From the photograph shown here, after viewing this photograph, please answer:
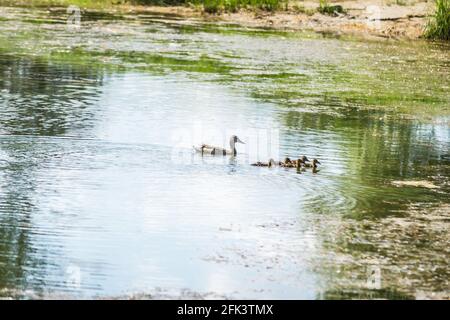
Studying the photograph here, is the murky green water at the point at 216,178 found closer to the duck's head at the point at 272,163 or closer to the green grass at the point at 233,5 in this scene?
the duck's head at the point at 272,163

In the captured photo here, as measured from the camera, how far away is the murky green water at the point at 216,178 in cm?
825

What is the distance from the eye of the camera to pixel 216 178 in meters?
11.6

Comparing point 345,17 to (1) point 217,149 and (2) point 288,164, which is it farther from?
(2) point 288,164

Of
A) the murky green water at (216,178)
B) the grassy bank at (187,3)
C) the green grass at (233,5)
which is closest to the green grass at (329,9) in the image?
the grassy bank at (187,3)

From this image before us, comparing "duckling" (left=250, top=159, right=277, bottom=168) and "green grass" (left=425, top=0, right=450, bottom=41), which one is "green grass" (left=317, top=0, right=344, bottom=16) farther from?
"duckling" (left=250, top=159, right=277, bottom=168)

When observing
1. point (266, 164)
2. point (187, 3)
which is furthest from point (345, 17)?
point (266, 164)

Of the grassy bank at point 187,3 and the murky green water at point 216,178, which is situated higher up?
the grassy bank at point 187,3

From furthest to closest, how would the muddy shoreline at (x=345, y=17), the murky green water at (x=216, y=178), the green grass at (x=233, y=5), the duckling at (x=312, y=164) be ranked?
1. the green grass at (x=233, y=5)
2. the muddy shoreline at (x=345, y=17)
3. the duckling at (x=312, y=164)
4. the murky green water at (x=216, y=178)

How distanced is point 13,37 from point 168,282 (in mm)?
16861

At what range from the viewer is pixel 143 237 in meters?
9.12

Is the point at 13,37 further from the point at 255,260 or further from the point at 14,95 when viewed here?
the point at 255,260

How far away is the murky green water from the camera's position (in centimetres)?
825

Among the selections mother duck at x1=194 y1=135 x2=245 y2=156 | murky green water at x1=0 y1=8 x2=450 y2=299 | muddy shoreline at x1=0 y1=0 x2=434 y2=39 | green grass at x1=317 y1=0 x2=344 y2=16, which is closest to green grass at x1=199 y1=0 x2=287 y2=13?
muddy shoreline at x1=0 y1=0 x2=434 y2=39

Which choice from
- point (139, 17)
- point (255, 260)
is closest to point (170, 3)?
point (139, 17)
